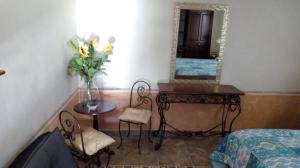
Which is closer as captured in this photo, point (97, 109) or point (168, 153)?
point (97, 109)

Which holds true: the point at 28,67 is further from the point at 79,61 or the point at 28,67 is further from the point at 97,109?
the point at 97,109

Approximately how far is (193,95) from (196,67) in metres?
0.43

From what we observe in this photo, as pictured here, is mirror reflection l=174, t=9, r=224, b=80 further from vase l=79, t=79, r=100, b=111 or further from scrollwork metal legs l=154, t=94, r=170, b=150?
vase l=79, t=79, r=100, b=111

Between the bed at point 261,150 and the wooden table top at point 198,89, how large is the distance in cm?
83

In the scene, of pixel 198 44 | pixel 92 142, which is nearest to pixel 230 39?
pixel 198 44

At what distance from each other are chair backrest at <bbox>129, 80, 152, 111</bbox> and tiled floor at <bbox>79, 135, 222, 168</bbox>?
0.47 m

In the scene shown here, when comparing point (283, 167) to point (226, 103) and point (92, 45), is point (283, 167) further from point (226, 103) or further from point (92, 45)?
point (92, 45)

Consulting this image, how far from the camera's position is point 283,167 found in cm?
171

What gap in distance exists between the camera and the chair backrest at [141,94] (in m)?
3.41

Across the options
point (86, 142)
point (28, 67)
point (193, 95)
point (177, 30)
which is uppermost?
point (177, 30)

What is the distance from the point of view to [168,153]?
3.10m

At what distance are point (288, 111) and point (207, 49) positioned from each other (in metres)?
1.62

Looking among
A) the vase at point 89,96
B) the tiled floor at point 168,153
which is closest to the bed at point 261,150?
the tiled floor at point 168,153

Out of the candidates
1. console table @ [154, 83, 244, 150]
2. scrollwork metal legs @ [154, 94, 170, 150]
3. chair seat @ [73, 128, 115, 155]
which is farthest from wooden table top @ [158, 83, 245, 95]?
chair seat @ [73, 128, 115, 155]
